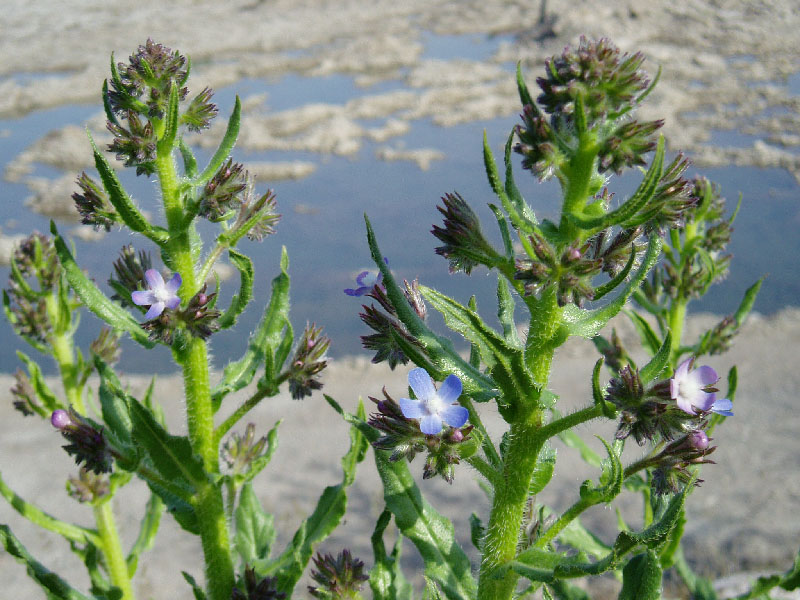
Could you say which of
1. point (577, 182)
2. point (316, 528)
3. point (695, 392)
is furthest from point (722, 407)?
point (316, 528)

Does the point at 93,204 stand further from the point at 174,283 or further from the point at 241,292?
the point at 241,292

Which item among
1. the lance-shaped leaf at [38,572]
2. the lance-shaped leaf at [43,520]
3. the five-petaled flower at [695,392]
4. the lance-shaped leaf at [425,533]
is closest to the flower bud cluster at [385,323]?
the lance-shaped leaf at [425,533]

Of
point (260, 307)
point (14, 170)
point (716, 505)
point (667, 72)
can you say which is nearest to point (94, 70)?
point (14, 170)

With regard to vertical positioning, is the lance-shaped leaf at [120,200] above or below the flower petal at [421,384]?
above

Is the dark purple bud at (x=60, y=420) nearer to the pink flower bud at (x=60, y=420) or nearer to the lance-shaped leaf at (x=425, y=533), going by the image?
the pink flower bud at (x=60, y=420)

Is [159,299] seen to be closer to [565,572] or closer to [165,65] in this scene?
[165,65]
